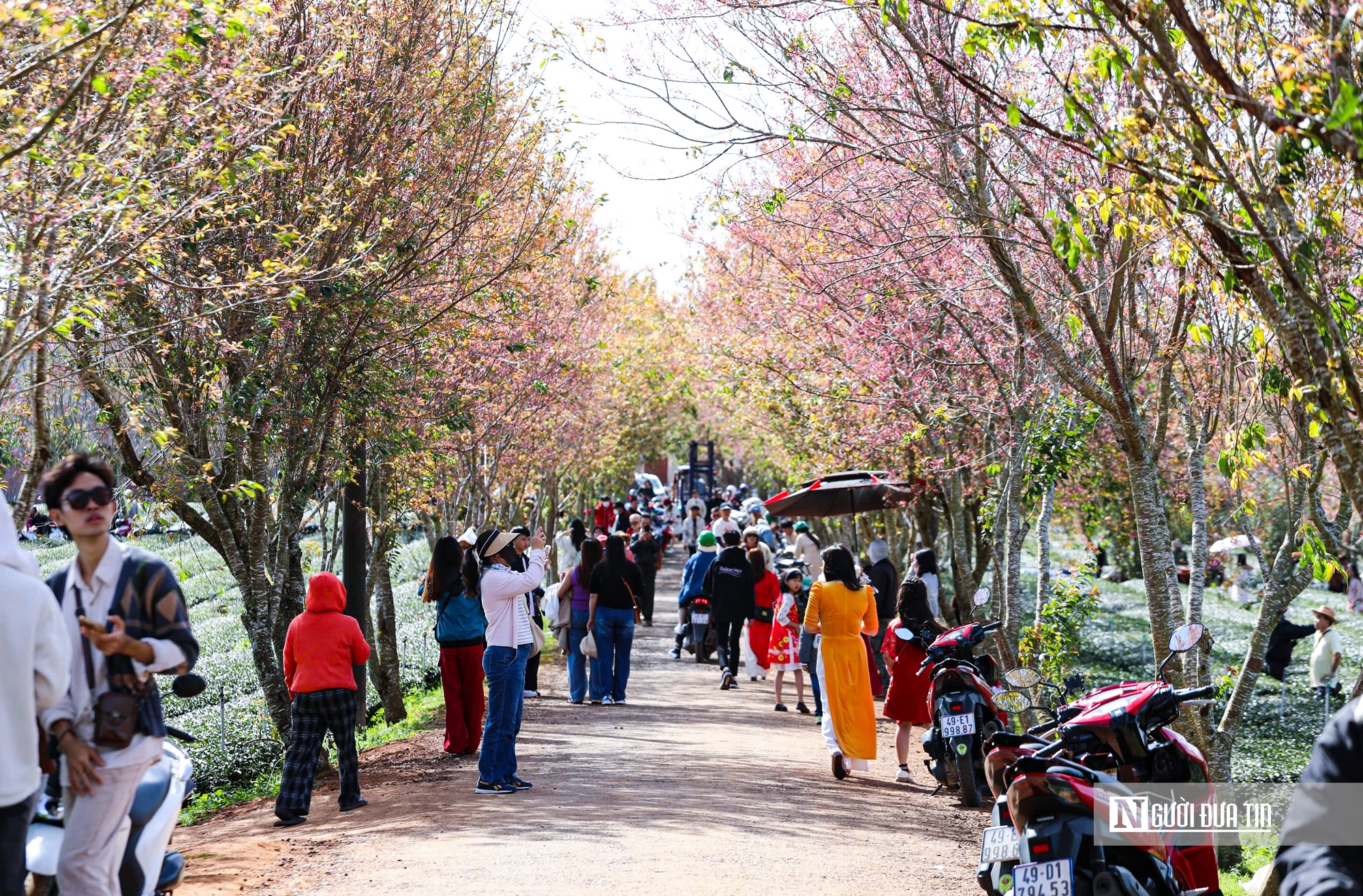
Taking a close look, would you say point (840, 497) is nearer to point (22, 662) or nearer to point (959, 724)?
point (959, 724)

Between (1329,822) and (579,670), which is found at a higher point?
(1329,822)

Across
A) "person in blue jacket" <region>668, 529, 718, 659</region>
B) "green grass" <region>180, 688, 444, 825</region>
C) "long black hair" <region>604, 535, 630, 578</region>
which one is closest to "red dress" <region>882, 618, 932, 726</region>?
"long black hair" <region>604, 535, 630, 578</region>

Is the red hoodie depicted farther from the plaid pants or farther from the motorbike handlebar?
the motorbike handlebar

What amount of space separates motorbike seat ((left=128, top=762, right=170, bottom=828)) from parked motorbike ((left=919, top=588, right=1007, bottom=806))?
19.8 ft

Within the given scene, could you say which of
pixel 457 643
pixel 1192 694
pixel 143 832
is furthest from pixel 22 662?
pixel 457 643

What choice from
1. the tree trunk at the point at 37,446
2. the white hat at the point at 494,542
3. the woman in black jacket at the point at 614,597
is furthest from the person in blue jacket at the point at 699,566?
the tree trunk at the point at 37,446

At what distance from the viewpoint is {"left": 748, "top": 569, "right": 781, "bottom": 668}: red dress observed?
54.0ft

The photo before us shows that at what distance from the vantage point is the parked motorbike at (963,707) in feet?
31.6

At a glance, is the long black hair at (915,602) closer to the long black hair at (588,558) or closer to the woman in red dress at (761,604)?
the long black hair at (588,558)

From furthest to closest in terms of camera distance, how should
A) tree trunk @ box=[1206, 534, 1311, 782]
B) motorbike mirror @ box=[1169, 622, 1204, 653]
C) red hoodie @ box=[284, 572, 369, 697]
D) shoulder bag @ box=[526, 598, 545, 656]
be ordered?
shoulder bag @ box=[526, 598, 545, 656]
red hoodie @ box=[284, 572, 369, 697]
tree trunk @ box=[1206, 534, 1311, 782]
motorbike mirror @ box=[1169, 622, 1204, 653]

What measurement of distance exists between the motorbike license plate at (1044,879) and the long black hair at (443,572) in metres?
7.17

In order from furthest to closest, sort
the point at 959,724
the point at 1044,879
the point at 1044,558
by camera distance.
→ 1. the point at 1044,558
2. the point at 959,724
3. the point at 1044,879

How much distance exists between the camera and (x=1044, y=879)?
5176 mm

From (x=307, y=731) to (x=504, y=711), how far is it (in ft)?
4.44
